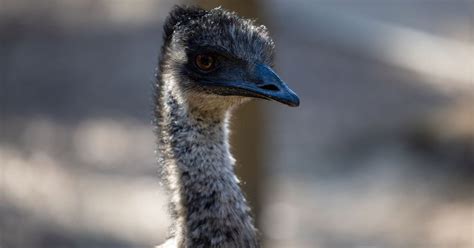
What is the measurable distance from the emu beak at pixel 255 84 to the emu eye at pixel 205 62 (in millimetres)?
58

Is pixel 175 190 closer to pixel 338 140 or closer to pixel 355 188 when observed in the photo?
pixel 355 188

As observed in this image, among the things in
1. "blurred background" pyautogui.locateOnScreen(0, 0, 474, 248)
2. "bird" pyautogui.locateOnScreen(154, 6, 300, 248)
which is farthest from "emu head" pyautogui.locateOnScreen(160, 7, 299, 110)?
"blurred background" pyautogui.locateOnScreen(0, 0, 474, 248)

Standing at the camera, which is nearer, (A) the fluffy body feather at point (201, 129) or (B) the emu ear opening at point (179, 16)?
(A) the fluffy body feather at point (201, 129)

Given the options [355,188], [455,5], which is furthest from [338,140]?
[455,5]

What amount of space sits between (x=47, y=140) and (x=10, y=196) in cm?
203

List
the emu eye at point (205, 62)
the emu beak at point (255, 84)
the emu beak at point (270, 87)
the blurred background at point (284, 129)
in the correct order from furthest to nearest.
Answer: the blurred background at point (284, 129)
the emu eye at point (205, 62)
the emu beak at point (255, 84)
the emu beak at point (270, 87)

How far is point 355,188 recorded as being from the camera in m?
Answer: 9.20

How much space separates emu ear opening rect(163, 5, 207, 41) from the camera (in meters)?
4.23

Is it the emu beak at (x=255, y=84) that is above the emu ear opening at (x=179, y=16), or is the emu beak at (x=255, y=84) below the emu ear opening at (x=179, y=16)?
below

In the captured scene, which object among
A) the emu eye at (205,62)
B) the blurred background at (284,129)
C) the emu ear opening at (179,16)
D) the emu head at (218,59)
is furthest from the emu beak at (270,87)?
the blurred background at (284,129)

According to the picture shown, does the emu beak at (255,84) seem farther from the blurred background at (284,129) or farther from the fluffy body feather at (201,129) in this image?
the blurred background at (284,129)

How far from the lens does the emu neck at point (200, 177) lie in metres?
3.97

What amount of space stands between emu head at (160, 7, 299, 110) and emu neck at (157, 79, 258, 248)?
64 millimetres

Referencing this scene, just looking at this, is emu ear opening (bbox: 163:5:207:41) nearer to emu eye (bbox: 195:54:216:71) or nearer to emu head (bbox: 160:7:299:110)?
emu head (bbox: 160:7:299:110)
